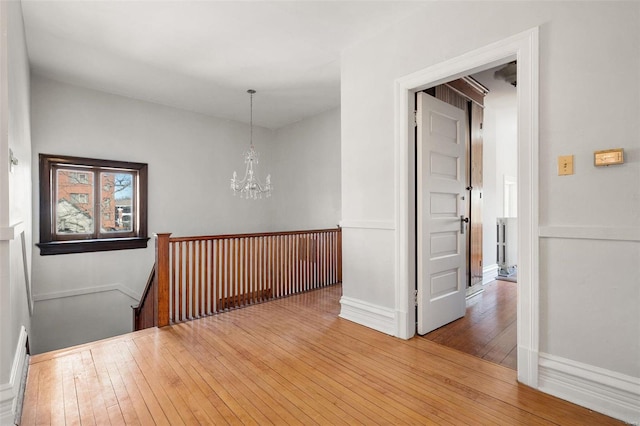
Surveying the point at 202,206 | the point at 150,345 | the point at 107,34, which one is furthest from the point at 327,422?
the point at 202,206

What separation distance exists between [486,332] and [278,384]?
2047mm

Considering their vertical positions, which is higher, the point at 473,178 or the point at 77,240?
the point at 473,178

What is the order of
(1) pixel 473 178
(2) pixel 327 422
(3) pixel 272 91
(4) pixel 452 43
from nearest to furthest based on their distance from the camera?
(2) pixel 327 422 < (4) pixel 452 43 < (1) pixel 473 178 < (3) pixel 272 91

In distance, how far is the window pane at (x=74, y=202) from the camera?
4395 mm

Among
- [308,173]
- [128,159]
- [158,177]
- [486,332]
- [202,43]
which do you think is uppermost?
[202,43]

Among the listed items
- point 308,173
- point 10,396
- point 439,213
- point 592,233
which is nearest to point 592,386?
point 592,233

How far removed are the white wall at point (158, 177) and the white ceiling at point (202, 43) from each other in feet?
1.50

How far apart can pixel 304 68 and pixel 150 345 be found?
3.45m

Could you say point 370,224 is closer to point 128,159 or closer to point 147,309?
point 147,309

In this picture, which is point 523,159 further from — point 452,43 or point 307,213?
point 307,213

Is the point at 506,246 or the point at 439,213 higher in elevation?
the point at 439,213

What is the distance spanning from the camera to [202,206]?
19.0 feet

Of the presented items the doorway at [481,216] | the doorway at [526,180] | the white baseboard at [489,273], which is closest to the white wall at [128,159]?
the doorway at [481,216]

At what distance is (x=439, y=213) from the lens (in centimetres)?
307
